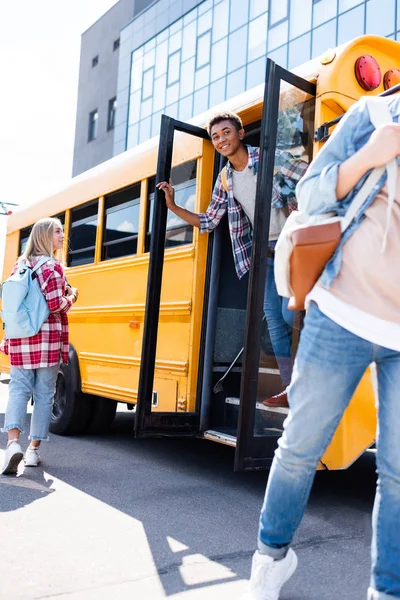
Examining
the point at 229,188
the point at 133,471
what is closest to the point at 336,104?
the point at 229,188

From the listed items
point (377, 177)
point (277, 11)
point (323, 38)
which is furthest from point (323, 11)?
point (377, 177)

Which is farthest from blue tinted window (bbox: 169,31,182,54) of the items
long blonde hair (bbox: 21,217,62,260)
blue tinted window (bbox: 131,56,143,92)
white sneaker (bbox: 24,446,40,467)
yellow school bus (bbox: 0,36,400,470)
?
white sneaker (bbox: 24,446,40,467)

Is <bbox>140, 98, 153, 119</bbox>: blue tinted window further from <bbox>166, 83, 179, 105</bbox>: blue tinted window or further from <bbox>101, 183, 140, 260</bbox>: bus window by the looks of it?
<bbox>101, 183, 140, 260</bbox>: bus window

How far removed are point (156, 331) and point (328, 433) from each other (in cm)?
209

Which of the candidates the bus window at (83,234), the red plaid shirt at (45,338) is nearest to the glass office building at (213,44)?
the bus window at (83,234)

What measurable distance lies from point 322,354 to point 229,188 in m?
2.29

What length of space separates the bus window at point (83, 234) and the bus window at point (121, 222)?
207mm

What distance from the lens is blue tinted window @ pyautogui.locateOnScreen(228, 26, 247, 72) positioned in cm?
1802

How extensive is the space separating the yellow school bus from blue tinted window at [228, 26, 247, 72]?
1322 cm

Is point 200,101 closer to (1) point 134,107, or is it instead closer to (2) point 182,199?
(1) point 134,107

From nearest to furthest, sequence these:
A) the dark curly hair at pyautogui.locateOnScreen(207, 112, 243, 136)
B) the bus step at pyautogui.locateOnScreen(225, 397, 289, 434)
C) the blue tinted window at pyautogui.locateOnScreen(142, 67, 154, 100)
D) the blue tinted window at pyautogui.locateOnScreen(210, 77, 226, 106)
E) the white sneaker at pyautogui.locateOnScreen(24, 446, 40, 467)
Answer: the bus step at pyautogui.locateOnScreen(225, 397, 289, 434), the dark curly hair at pyautogui.locateOnScreen(207, 112, 243, 136), the white sneaker at pyautogui.locateOnScreen(24, 446, 40, 467), the blue tinted window at pyautogui.locateOnScreen(210, 77, 226, 106), the blue tinted window at pyautogui.locateOnScreen(142, 67, 154, 100)

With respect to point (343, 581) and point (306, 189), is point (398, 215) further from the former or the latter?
point (343, 581)

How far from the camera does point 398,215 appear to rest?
6.30 ft

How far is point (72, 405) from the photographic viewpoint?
18.0 feet
